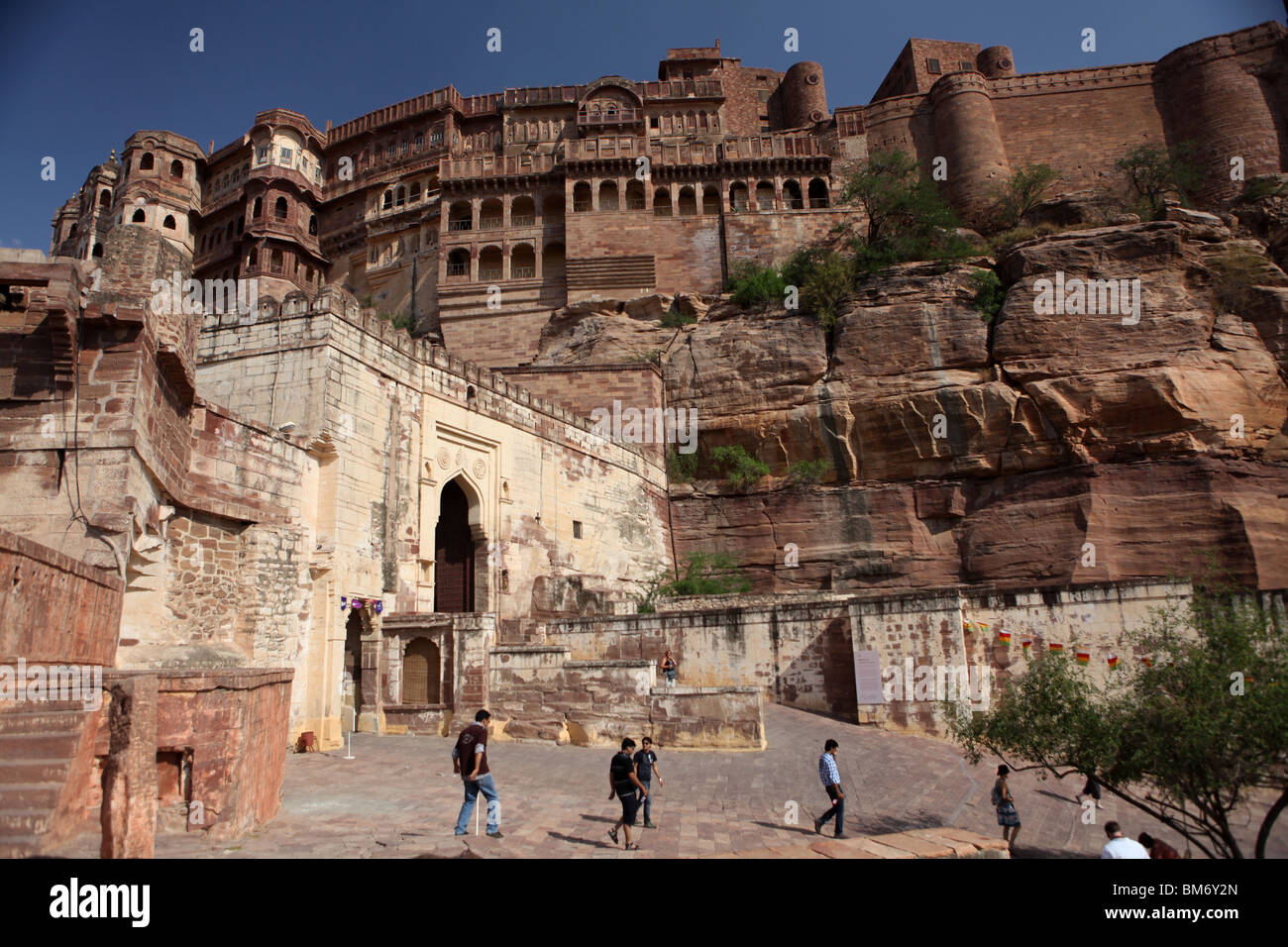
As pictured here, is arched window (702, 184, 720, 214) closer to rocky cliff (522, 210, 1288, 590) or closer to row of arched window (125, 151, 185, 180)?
rocky cliff (522, 210, 1288, 590)

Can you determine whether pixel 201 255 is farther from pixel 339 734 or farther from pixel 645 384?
pixel 339 734

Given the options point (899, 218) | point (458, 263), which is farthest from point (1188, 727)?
point (458, 263)

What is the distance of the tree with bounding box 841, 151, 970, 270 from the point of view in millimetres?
29234

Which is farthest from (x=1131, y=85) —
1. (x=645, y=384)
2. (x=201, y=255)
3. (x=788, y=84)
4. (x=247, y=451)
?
(x=201, y=255)

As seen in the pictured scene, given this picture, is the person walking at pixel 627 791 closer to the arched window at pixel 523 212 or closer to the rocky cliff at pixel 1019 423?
the rocky cliff at pixel 1019 423

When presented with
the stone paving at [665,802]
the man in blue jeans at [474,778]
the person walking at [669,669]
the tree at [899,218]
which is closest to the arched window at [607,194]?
the tree at [899,218]

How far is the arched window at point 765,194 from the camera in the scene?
1509 inches

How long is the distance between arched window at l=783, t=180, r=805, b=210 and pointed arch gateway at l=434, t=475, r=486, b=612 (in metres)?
25.4

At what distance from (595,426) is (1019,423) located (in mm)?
12105

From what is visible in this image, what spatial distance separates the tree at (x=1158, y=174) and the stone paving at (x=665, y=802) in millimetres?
28890

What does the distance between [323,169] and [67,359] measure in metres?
44.3

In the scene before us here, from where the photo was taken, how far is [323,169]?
48.4m

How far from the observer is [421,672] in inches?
584
